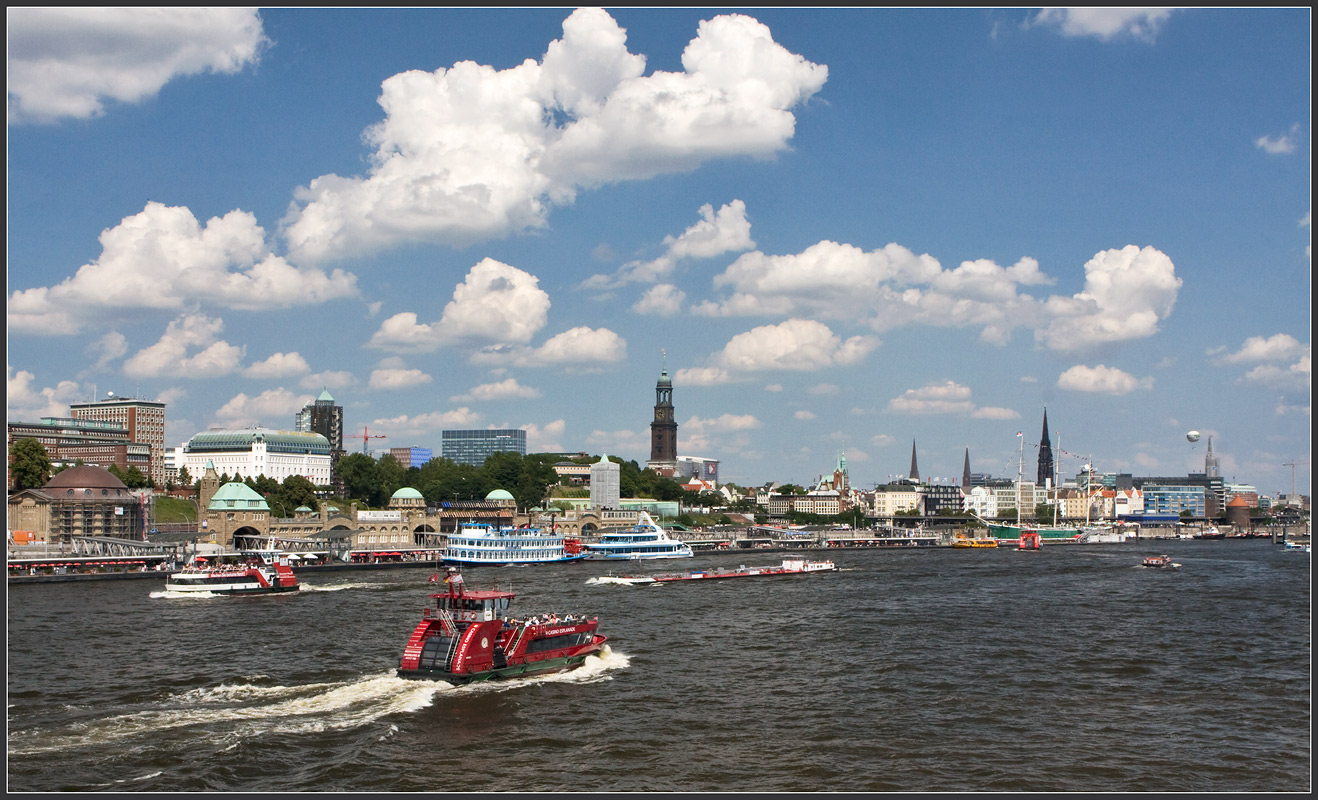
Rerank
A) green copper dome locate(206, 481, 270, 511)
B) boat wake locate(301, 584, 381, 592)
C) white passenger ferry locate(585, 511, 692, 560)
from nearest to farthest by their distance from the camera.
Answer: boat wake locate(301, 584, 381, 592)
green copper dome locate(206, 481, 270, 511)
white passenger ferry locate(585, 511, 692, 560)

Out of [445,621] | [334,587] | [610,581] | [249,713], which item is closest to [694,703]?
[445,621]

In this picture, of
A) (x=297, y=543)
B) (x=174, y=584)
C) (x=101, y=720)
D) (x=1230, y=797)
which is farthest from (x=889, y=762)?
(x=297, y=543)

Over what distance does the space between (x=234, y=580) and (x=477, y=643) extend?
191ft

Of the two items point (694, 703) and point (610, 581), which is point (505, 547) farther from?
point (694, 703)

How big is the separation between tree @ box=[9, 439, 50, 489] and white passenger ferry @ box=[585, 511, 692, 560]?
85.0 m

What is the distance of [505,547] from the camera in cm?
15750

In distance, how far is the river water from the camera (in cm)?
3712

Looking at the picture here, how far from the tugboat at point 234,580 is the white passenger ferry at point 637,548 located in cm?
7807

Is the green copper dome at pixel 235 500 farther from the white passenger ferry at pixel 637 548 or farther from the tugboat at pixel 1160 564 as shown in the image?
the tugboat at pixel 1160 564

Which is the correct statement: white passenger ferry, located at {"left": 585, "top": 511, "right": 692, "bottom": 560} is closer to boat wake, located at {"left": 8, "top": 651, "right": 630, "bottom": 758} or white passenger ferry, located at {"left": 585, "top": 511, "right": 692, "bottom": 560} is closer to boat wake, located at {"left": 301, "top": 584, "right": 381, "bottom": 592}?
boat wake, located at {"left": 301, "top": 584, "right": 381, "bottom": 592}

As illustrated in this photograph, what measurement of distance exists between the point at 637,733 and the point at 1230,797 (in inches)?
918

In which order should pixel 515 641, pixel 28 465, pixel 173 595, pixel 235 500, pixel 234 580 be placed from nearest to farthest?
pixel 515 641 < pixel 173 595 < pixel 234 580 < pixel 235 500 < pixel 28 465

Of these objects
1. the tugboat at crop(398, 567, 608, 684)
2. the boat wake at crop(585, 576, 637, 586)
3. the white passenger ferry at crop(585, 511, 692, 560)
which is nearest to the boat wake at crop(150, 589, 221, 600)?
the boat wake at crop(585, 576, 637, 586)

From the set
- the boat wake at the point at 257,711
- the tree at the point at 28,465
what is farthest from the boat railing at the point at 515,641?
the tree at the point at 28,465
